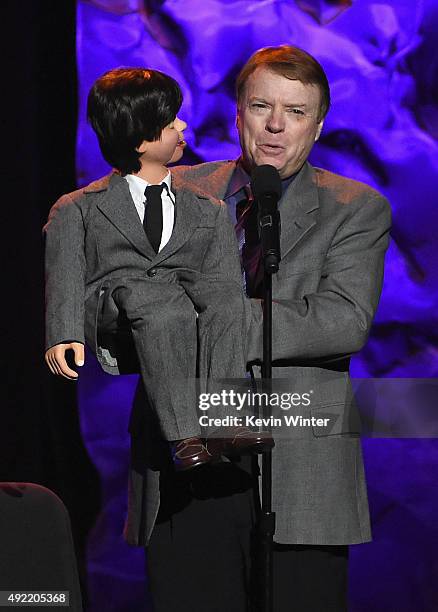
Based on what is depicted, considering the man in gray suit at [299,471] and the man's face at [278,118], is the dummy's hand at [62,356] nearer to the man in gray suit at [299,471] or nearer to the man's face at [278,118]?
the man in gray suit at [299,471]

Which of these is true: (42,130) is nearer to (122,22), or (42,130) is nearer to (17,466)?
(122,22)

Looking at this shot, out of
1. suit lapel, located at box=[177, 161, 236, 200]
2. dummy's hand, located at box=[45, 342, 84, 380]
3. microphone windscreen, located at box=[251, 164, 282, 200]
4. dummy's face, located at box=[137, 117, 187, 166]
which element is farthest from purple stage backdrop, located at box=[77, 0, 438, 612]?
microphone windscreen, located at box=[251, 164, 282, 200]

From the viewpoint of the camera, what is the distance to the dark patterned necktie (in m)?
2.72

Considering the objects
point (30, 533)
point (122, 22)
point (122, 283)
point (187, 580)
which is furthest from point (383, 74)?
point (30, 533)

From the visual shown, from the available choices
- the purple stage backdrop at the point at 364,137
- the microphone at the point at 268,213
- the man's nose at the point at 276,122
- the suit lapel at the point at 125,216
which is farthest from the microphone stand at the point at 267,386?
the purple stage backdrop at the point at 364,137

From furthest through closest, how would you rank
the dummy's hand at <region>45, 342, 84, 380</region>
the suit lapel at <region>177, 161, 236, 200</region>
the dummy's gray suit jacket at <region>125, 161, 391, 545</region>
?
1. the suit lapel at <region>177, 161, 236, 200</region>
2. the dummy's gray suit jacket at <region>125, 161, 391, 545</region>
3. the dummy's hand at <region>45, 342, 84, 380</region>

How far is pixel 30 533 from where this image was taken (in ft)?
5.64

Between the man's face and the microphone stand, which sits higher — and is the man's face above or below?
above

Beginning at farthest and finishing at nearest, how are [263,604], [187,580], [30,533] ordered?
1. [187,580]
2. [263,604]
3. [30,533]

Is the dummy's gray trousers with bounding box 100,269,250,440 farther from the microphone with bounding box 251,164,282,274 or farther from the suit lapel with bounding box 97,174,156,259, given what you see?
the microphone with bounding box 251,164,282,274

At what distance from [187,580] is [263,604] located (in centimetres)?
40

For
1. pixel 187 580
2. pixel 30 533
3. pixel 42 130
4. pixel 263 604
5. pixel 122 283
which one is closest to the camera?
pixel 30 533

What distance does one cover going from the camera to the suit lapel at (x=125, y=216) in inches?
100

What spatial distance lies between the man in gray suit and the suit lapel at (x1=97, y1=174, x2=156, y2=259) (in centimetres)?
29
